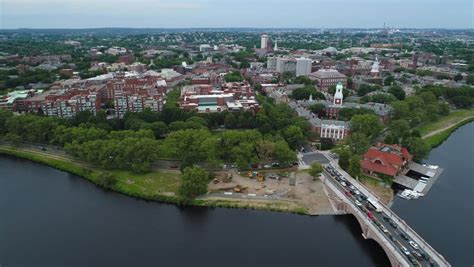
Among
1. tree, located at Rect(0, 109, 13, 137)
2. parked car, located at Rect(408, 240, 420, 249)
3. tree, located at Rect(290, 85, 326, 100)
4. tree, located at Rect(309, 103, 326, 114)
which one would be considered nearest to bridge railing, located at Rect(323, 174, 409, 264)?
parked car, located at Rect(408, 240, 420, 249)

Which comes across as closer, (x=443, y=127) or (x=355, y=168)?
(x=355, y=168)

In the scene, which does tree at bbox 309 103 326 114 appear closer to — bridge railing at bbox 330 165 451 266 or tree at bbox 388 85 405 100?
tree at bbox 388 85 405 100

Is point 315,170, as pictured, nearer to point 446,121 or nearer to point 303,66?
point 446,121

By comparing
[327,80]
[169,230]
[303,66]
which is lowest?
[169,230]

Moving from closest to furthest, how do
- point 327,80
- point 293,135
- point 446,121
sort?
point 293,135
point 446,121
point 327,80

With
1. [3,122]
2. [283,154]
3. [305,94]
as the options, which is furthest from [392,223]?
[3,122]

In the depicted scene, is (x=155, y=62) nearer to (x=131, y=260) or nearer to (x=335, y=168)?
(x=335, y=168)

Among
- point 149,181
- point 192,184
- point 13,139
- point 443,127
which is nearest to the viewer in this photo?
point 192,184
